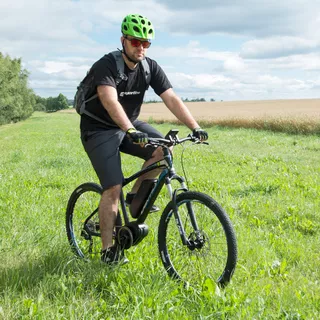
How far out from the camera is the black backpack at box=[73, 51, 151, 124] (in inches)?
176

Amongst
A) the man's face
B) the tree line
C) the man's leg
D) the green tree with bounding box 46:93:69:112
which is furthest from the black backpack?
the green tree with bounding box 46:93:69:112

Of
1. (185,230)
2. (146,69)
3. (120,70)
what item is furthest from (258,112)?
(185,230)

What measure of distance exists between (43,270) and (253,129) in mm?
26441

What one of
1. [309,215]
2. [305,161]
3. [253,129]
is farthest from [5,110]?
[309,215]

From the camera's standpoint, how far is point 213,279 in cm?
405

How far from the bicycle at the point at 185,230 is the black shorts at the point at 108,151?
0.89 ft

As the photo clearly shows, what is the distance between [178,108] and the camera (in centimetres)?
482

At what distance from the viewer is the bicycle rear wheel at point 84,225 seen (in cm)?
513

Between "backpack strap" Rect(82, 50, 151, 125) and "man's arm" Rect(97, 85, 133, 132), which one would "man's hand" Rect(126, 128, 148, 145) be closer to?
"man's arm" Rect(97, 85, 133, 132)

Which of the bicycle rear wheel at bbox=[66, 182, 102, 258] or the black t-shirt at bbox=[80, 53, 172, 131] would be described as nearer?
the black t-shirt at bbox=[80, 53, 172, 131]

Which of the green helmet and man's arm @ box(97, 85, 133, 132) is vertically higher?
the green helmet

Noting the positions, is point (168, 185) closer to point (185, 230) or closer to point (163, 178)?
point (163, 178)

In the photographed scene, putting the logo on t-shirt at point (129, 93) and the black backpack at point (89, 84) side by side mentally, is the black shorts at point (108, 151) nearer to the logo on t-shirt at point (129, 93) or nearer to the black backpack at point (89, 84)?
the black backpack at point (89, 84)

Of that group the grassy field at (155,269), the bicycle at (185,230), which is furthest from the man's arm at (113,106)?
the grassy field at (155,269)
